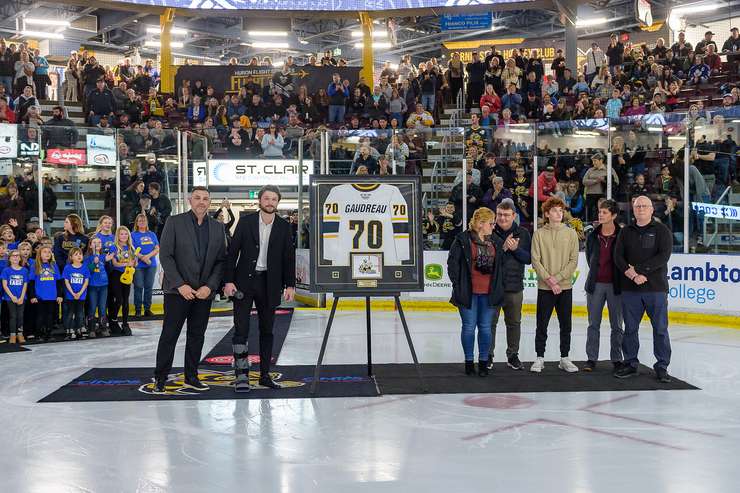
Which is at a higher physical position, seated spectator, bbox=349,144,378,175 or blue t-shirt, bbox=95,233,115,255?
seated spectator, bbox=349,144,378,175

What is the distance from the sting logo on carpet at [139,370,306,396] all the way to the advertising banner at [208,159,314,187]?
6943 mm

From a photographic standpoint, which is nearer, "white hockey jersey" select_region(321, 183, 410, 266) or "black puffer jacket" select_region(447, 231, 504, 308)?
"white hockey jersey" select_region(321, 183, 410, 266)

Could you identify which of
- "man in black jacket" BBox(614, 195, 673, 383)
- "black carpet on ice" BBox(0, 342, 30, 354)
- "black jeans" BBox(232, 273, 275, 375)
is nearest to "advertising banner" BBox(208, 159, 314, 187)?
"black carpet on ice" BBox(0, 342, 30, 354)

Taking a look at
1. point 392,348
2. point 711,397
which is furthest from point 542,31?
point 711,397

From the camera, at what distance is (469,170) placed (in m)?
14.1

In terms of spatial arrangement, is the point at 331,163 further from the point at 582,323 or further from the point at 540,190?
the point at 582,323

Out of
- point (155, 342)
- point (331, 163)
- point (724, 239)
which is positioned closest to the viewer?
point (155, 342)

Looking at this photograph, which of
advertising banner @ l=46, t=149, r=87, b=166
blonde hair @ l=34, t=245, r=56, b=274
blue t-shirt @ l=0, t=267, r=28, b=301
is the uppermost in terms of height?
advertising banner @ l=46, t=149, r=87, b=166

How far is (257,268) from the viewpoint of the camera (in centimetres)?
709

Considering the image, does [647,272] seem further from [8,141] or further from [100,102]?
[100,102]

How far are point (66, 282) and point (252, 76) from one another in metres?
13.6

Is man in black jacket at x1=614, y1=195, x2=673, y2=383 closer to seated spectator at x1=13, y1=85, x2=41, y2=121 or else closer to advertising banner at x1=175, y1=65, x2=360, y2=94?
seated spectator at x1=13, y1=85, x2=41, y2=121

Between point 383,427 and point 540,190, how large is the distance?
8.41 metres

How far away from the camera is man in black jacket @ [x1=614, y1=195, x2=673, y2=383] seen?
7.49 m
